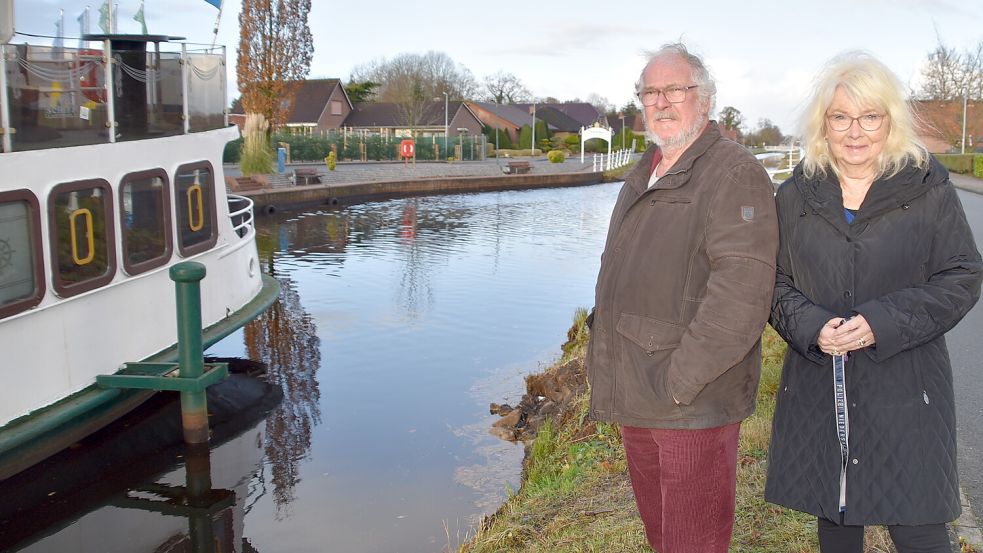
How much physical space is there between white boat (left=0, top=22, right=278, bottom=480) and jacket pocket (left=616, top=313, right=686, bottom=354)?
5.00 meters

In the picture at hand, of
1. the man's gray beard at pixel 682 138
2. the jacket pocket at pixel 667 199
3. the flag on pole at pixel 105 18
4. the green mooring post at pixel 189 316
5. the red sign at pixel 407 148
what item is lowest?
the green mooring post at pixel 189 316

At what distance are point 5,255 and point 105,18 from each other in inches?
125

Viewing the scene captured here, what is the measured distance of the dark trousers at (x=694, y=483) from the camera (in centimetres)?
311

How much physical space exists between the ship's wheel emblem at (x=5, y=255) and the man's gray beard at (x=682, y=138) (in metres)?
5.26

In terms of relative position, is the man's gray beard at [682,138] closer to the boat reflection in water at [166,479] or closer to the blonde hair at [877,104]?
the blonde hair at [877,104]

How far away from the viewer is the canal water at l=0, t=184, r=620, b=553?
6715 millimetres

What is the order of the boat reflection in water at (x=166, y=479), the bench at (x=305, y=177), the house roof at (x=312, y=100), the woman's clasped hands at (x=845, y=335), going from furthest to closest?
the house roof at (x=312, y=100) → the bench at (x=305, y=177) → the boat reflection in water at (x=166, y=479) → the woman's clasped hands at (x=845, y=335)

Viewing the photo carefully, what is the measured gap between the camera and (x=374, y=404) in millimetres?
9422

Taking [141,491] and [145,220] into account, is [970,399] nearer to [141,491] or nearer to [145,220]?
[141,491]

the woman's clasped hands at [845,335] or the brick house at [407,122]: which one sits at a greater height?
the brick house at [407,122]

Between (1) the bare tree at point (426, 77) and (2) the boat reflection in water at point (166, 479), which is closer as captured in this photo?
(2) the boat reflection in water at point (166, 479)

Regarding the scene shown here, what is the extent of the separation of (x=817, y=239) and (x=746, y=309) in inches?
12.8

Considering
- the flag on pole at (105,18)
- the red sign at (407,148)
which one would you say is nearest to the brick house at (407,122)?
the red sign at (407,148)

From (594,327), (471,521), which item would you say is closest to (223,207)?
(471,521)
